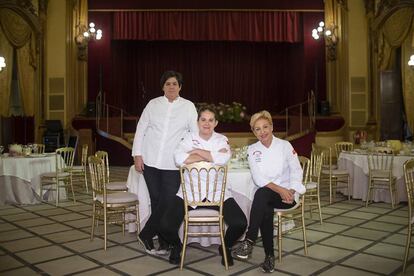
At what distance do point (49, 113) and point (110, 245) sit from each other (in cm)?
892

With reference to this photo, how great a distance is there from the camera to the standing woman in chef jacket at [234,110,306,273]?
3346 millimetres

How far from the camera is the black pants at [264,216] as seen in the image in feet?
10.8

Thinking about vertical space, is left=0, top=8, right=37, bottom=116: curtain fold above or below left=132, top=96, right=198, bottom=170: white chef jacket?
above

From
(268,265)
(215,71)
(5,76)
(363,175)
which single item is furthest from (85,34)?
(268,265)

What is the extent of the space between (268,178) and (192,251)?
3.31 ft

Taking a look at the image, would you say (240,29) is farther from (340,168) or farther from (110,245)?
(110,245)

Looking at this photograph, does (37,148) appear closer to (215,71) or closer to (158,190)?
(158,190)

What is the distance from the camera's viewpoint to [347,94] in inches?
458

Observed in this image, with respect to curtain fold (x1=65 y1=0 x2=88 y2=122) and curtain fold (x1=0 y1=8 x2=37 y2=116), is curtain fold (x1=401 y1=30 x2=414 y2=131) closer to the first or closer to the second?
curtain fold (x1=65 y1=0 x2=88 y2=122)

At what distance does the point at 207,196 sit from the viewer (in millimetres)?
3316

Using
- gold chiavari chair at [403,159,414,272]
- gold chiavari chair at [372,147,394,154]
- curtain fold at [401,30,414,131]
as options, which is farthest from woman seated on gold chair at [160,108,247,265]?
curtain fold at [401,30,414,131]

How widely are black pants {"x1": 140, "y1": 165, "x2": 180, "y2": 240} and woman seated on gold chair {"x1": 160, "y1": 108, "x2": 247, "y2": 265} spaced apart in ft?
0.37

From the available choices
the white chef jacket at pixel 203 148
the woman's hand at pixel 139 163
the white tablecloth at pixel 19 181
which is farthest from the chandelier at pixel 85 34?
the white chef jacket at pixel 203 148

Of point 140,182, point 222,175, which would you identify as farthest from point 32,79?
point 222,175
